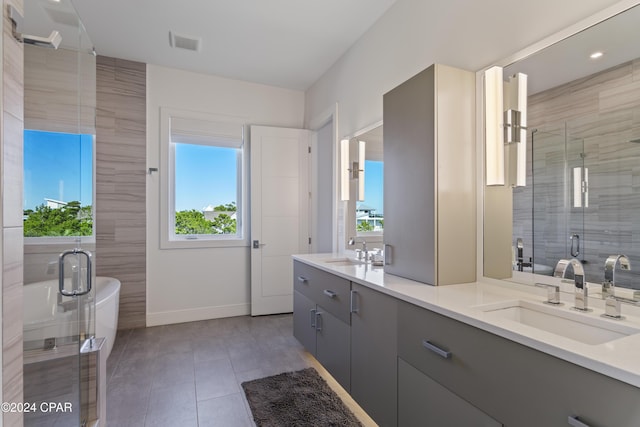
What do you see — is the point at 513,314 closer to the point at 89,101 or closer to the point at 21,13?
the point at 21,13

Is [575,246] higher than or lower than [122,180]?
lower

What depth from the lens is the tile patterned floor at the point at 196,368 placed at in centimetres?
194

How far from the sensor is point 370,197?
8.84 feet

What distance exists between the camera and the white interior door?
3844 mm

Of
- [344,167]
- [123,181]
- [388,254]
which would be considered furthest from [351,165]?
[123,181]

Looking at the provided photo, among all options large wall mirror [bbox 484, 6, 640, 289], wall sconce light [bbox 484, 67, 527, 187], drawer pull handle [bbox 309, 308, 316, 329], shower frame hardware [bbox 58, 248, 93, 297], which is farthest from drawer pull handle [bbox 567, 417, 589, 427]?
shower frame hardware [bbox 58, 248, 93, 297]

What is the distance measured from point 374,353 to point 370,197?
4.44 feet

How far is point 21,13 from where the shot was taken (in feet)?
3.19

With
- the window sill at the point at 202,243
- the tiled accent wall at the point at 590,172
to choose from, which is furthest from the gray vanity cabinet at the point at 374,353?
the window sill at the point at 202,243

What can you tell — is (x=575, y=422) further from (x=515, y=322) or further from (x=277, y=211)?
(x=277, y=211)

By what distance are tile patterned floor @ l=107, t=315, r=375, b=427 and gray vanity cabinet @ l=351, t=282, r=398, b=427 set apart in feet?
0.96

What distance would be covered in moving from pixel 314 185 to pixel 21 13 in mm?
3186

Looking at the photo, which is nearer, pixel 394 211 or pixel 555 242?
pixel 555 242

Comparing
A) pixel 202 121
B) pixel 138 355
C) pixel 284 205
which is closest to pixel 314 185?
pixel 284 205
